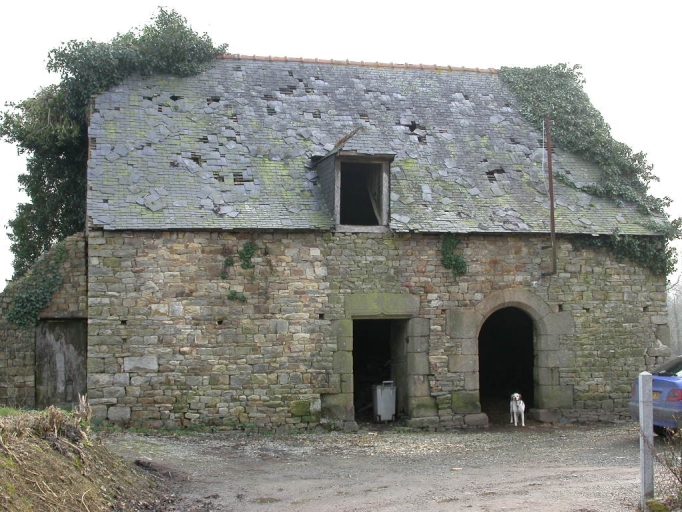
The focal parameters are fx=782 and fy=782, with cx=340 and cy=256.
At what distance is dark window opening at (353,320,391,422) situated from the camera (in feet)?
54.6

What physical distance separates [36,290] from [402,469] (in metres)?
7.48

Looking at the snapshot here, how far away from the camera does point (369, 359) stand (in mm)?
17750

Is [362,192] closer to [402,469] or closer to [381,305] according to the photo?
[381,305]

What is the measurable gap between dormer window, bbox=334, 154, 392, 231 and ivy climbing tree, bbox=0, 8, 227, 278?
4.08 meters

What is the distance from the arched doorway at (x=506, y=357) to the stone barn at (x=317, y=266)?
576 mm

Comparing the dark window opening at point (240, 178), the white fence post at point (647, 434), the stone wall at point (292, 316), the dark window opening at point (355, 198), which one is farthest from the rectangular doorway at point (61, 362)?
the white fence post at point (647, 434)

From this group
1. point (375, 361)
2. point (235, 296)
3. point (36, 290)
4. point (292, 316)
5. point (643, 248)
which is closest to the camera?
point (235, 296)

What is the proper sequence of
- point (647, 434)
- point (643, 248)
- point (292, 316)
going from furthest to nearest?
point (643, 248), point (292, 316), point (647, 434)

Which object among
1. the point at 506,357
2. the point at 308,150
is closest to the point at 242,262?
the point at 308,150

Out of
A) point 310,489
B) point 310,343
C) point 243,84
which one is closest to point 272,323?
point 310,343

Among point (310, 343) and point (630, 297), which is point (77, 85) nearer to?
point (310, 343)

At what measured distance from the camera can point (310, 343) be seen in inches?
545

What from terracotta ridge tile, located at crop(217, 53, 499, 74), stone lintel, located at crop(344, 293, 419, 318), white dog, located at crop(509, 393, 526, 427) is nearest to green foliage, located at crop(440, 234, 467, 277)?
stone lintel, located at crop(344, 293, 419, 318)

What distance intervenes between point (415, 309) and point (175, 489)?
21.1 ft
